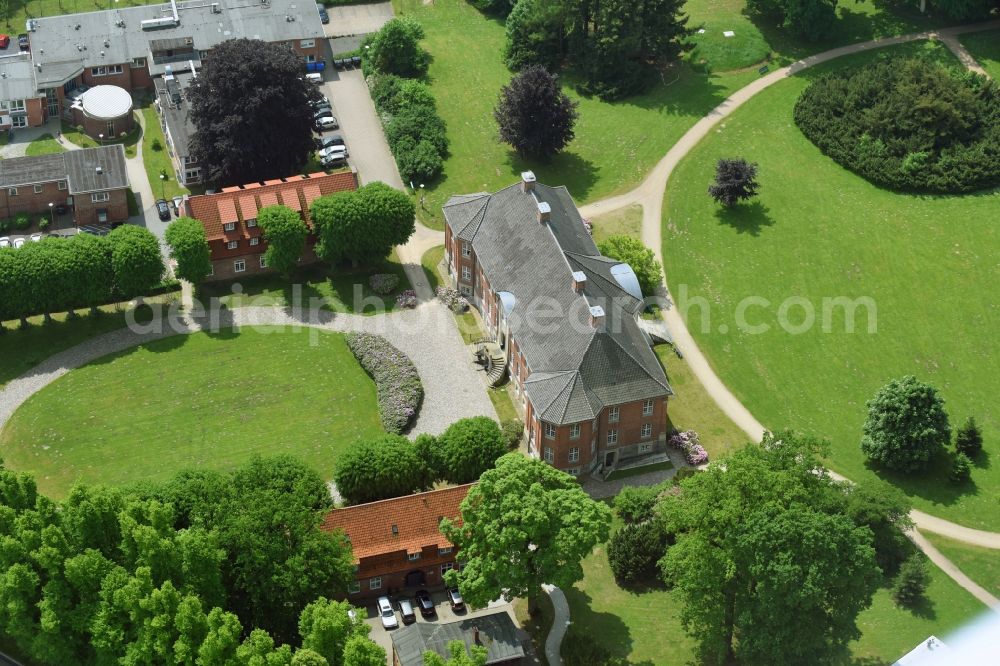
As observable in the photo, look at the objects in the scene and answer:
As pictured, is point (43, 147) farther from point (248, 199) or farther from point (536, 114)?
point (536, 114)

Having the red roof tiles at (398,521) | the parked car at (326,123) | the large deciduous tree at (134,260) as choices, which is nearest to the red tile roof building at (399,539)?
the red roof tiles at (398,521)

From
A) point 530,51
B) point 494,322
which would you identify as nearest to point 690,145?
point 530,51

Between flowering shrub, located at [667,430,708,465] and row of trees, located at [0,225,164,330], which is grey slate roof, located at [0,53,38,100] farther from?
flowering shrub, located at [667,430,708,465]

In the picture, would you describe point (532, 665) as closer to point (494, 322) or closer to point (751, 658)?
point (751, 658)

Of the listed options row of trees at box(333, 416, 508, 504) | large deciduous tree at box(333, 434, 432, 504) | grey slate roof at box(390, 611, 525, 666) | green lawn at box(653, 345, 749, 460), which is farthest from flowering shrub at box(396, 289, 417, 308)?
grey slate roof at box(390, 611, 525, 666)

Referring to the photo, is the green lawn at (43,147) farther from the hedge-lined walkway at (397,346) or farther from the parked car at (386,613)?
the parked car at (386,613)

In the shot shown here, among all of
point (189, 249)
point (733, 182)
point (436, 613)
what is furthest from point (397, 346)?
point (733, 182)
